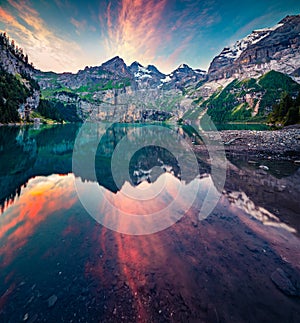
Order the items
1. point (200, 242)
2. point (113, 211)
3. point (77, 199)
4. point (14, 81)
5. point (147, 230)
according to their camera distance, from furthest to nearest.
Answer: point (14, 81), point (77, 199), point (113, 211), point (147, 230), point (200, 242)

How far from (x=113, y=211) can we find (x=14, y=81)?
164938 mm

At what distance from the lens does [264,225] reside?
30.5 ft

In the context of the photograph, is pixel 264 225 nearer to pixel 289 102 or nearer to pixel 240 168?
pixel 240 168

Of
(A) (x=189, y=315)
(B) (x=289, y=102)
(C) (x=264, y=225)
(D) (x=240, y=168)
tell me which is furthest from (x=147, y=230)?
(B) (x=289, y=102)

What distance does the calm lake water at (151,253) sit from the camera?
5.02 m

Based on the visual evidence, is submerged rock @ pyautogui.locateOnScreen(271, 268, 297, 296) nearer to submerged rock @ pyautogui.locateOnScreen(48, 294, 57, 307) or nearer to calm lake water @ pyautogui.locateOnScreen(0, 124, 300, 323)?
calm lake water @ pyautogui.locateOnScreen(0, 124, 300, 323)

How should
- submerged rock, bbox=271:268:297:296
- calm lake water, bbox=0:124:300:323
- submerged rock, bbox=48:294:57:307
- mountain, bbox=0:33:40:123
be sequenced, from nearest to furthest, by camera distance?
calm lake water, bbox=0:124:300:323
submerged rock, bbox=48:294:57:307
submerged rock, bbox=271:268:297:296
mountain, bbox=0:33:40:123

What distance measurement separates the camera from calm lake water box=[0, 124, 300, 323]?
5023mm

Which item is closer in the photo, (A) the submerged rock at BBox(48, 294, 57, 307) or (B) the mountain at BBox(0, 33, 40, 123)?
(A) the submerged rock at BBox(48, 294, 57, 307)

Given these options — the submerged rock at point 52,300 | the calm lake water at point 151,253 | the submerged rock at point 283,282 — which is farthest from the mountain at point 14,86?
the submerged rock at point 283,282

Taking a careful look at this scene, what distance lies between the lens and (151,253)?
741 centimetres

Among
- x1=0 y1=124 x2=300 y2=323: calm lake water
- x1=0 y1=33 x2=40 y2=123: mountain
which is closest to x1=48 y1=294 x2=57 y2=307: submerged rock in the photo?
x1=0 y1=124 x2=300 y2=323: calm lake water

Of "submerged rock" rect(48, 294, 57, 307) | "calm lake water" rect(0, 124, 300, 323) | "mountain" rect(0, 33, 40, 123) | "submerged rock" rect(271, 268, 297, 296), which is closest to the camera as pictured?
"calm lake water" rect(0, 124, 300, 323)

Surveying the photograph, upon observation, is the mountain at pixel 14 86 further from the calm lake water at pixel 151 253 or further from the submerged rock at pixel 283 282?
the submerged rock at pixel 283 282
